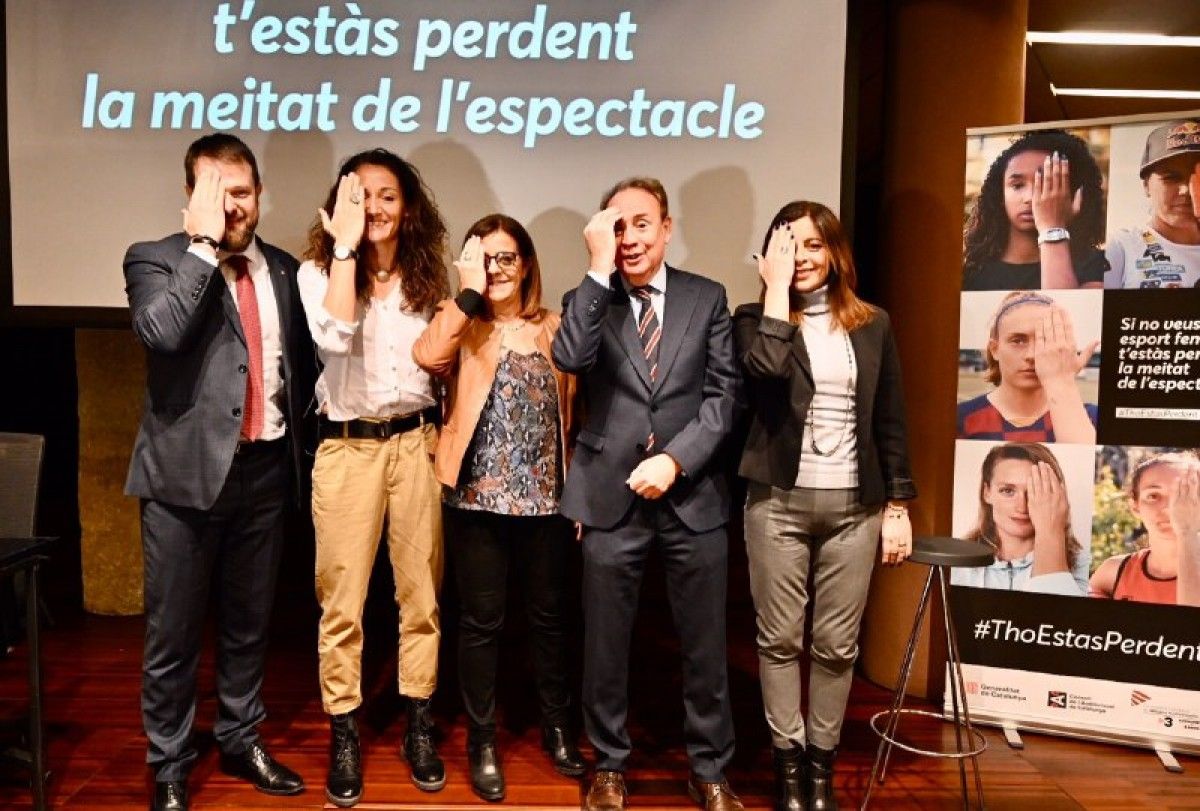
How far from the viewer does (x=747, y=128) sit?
3.28 metres

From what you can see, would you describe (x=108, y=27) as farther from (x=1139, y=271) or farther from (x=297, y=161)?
(x=1139, y=271)

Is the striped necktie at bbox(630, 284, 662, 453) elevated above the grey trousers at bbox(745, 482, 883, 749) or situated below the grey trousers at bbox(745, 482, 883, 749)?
above

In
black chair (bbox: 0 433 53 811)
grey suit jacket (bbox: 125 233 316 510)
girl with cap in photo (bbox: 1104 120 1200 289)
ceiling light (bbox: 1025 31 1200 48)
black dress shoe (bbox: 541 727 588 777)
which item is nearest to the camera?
black chair (bbox: 0 433 53 811)

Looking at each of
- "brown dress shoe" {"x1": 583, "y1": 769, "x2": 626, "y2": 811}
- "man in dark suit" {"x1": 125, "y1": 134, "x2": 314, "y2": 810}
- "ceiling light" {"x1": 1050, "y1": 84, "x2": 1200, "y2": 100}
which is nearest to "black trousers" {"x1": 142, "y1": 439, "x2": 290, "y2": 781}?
"man in dark suit" {"x1": 125, "y1": 134, "x2": 314, "y2": 810}

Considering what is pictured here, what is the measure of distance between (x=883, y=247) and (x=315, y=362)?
7.37 feet

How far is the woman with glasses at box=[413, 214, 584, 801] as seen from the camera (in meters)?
2.52

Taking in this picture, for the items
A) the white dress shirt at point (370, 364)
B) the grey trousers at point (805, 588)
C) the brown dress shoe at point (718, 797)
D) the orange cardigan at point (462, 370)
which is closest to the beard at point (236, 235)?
the white dress shirt at point (370, 364)

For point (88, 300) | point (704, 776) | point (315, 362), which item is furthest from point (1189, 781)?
point (88, 300)

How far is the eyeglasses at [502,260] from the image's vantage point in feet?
8.38

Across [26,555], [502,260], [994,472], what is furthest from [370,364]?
[994,472]

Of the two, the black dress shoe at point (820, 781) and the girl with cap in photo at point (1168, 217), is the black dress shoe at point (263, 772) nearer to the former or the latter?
the black dress shoe at point (820, 781)

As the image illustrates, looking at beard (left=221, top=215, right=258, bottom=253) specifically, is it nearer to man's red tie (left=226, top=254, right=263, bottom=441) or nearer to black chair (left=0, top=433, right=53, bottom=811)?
man's red tie (left=226, top=254, right=263, bottom=441)

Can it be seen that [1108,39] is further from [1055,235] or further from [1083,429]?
[1083,429]

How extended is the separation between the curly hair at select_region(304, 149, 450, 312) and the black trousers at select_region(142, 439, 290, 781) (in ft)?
1.78
